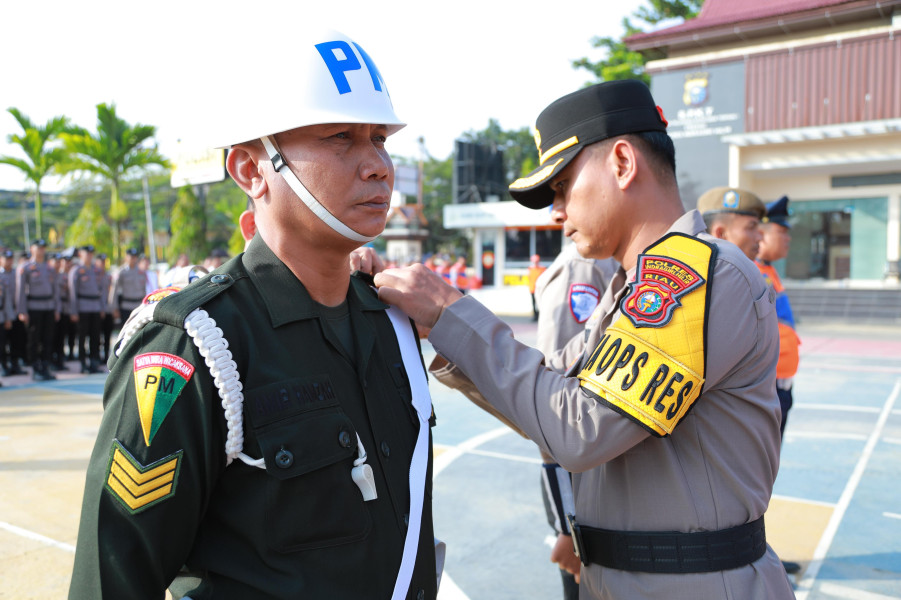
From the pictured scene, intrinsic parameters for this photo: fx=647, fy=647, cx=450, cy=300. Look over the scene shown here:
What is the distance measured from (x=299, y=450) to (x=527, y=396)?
559 mm

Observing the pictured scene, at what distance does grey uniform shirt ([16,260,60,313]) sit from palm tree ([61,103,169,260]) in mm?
15947

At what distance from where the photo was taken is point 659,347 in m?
1.44

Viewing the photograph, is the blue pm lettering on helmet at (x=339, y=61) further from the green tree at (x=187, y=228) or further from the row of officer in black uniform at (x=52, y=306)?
the green tree at (x=187, y=228)

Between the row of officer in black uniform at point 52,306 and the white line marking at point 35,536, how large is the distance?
271 inches

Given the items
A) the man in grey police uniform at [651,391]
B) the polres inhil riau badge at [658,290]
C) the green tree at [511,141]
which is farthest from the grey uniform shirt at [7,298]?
the green tree at [511,141]

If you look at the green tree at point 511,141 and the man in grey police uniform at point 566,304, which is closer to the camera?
the man in grey police uniform at point 566,304

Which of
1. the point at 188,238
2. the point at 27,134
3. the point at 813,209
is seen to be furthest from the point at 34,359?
the point at 813,209

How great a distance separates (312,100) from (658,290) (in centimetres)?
88

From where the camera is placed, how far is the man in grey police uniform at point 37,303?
1071cm

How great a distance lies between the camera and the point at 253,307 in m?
1.37

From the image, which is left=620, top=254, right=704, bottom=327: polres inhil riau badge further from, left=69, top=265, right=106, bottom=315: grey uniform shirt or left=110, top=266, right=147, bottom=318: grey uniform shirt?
left=110, top=266, right=147, bottom=318: grey uniform shirt

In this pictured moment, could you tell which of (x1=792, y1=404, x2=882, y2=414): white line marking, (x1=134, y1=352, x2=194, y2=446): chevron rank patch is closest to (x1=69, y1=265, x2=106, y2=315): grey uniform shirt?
(x1=792, y1=404, x2=882, y2=414): white line marking

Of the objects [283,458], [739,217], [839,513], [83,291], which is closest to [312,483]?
[283,458]

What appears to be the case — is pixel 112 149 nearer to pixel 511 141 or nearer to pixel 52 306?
pixel 52 306
